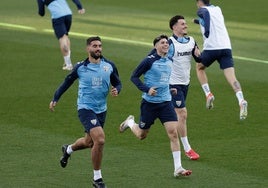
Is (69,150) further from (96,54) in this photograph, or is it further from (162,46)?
(162,46)

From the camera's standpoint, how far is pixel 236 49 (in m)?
28.3

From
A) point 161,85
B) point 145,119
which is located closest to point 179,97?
point 145,119

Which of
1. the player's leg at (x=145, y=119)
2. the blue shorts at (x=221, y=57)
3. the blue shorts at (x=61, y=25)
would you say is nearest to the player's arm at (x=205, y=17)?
the blue shorts at (x=221, y=57)

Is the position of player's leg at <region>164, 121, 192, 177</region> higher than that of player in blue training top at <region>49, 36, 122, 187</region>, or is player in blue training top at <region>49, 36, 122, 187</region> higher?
player in blue training top at <region>49, 36, 122, 187</region>

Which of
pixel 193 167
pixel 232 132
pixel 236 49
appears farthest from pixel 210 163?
pixel 236 49

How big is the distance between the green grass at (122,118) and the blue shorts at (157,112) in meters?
0.84

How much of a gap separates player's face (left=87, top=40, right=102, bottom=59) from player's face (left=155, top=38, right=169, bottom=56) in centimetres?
110

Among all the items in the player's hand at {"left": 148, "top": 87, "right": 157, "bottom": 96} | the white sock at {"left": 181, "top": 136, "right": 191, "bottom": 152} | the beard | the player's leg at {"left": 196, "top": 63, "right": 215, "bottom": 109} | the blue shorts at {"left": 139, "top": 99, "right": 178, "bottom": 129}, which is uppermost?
the beard

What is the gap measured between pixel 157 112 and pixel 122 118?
442 cm

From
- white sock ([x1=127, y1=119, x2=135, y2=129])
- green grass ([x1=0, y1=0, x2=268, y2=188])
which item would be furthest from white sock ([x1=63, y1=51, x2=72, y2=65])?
white sock ([x1=127, y1=119, x2=135, y2=129])

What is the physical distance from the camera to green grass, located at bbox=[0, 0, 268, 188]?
1609 cm

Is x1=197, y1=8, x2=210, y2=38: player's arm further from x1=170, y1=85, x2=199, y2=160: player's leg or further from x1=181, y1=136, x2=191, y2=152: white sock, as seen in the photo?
x1=181, y1=136, x2=191, y2=152: white sock

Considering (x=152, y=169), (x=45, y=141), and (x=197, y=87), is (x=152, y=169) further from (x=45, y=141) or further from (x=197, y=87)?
(x=197, y=87)

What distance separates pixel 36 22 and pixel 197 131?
48.1 ft
